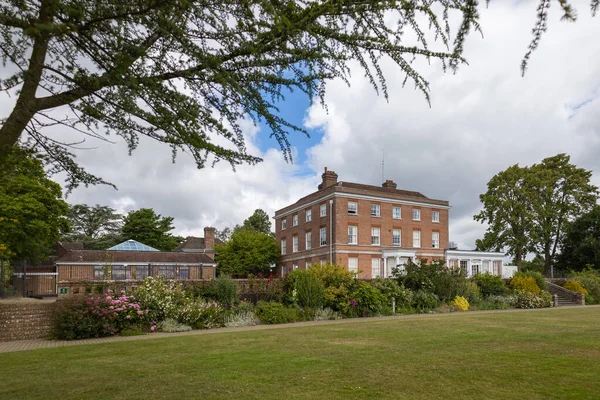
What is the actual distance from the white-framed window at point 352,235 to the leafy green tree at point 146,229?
30.9 m

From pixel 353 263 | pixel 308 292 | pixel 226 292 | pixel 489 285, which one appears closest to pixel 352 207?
pixel 353 263

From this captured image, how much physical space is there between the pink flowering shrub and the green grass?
2.34 metres

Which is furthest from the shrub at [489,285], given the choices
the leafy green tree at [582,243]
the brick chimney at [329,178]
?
the leafy green tree at [582,243]

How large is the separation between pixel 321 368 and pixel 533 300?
24099 mm

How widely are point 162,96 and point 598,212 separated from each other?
5562cm

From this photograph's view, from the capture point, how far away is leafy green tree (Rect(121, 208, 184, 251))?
2333 inches

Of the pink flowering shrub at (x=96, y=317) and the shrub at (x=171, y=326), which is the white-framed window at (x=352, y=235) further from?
the pink flowering shrub at (x=96, y=317)

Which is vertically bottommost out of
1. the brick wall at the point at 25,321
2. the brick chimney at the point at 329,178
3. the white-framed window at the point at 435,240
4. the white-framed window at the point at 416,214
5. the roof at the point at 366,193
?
the brick wall at the point at 25,321

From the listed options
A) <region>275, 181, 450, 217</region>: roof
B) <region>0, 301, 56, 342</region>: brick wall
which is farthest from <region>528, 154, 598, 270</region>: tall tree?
<region>0, 301, 56, 342</region>: brick wall

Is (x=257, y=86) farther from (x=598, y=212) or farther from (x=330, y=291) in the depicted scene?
(x=598, y=212)

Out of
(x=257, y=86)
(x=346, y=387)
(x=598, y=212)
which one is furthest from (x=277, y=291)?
(x=598, y=212)

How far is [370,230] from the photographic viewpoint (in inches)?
1698

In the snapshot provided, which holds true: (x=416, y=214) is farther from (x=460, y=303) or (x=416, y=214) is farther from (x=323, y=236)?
(x=460, y=303)

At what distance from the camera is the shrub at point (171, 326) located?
582 inches
